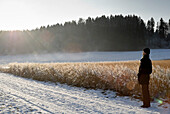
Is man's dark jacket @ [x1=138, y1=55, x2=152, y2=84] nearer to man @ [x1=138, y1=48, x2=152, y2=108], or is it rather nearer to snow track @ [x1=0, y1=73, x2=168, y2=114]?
man @ [x1=138, y1=48, x2=152, y2=108]

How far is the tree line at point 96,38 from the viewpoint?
68.4m

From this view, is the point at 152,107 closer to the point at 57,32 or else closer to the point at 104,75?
the point at 104,75

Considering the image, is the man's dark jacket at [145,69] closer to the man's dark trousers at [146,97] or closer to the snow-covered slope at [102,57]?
the man's dark trousers at [146,97]

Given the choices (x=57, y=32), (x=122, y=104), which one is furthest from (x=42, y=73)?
(x=57, y=32)

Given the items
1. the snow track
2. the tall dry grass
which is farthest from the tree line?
the snow track

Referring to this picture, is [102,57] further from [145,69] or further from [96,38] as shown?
[145,69]

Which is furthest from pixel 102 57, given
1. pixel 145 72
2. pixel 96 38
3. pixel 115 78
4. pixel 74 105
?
pixel 74 105

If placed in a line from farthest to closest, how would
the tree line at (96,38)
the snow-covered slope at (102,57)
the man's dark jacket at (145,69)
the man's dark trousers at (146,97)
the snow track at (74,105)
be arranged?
1. the tree line at (96,38)
2. the snow-covered slope at (102,57)
3. the man's dark jacket at (145,69)
4. the man's dark trousers at (146,97)
5. the snow track at (74,105)

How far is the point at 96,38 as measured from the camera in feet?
228

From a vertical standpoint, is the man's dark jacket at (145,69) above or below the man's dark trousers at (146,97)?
above

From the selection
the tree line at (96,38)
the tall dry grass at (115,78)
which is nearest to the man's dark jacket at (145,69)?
the tall dry grass at (115,78)

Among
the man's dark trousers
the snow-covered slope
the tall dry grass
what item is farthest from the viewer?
the snow-covered slope

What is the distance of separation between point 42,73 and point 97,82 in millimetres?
6442

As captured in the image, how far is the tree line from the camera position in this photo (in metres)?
68.4
